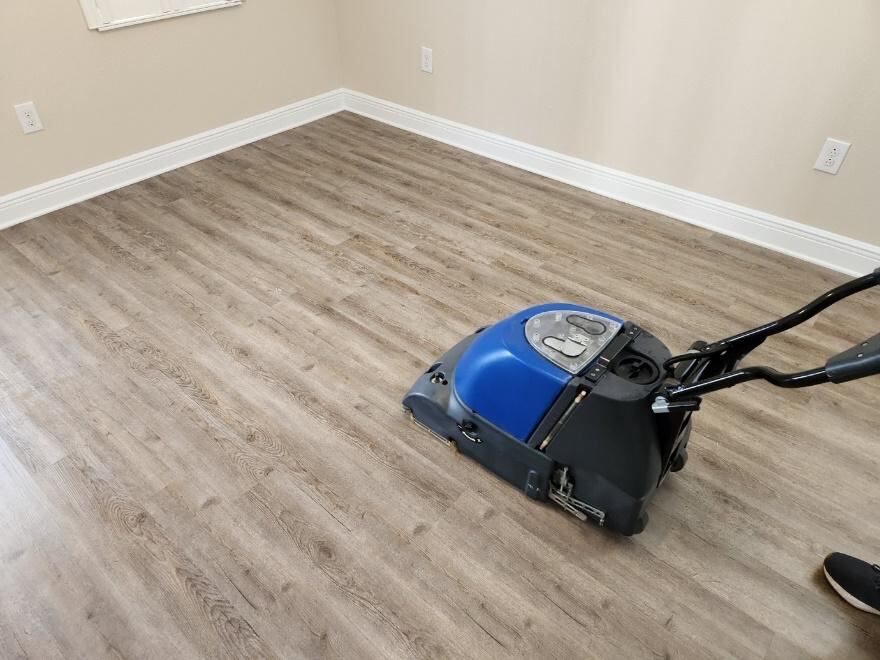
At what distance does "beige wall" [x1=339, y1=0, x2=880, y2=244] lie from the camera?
2.01 meters

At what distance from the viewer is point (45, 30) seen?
232 cm

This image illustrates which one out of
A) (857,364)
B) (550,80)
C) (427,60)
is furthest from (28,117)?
(857,364)

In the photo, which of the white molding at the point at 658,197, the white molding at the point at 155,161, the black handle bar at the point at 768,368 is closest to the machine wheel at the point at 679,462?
the black handle bar at the point at 768,368

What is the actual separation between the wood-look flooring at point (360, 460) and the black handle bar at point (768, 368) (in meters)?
0.42

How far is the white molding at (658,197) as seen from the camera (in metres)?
2.23

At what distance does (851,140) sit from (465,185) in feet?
5.01

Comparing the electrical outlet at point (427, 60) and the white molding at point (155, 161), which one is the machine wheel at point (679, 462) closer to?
the electrical outlet at point (427, 60)

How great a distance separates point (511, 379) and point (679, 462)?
518 mm

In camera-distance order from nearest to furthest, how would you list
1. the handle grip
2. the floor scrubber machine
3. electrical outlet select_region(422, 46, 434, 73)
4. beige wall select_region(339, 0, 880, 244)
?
the handle grip → the floor scrubber machine → beige wall select_region(339, 0, 880, 244) → electrical outlet select_region(422, 46, 434, 73)

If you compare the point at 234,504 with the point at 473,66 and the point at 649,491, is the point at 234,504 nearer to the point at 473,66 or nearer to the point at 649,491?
the point at 649,491

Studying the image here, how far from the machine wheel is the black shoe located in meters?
0.35

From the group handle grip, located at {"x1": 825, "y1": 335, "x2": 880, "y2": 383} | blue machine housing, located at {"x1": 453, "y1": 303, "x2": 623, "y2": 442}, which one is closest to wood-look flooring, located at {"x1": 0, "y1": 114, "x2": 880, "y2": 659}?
blue machine housing, located at {"x1": 453, "y1": 303, "x2": 623, "y2": 442}

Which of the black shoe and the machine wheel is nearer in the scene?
the black shoe

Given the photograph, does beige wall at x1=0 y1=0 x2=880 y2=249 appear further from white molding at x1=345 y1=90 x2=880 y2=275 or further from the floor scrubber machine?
the floor scrubber machine
